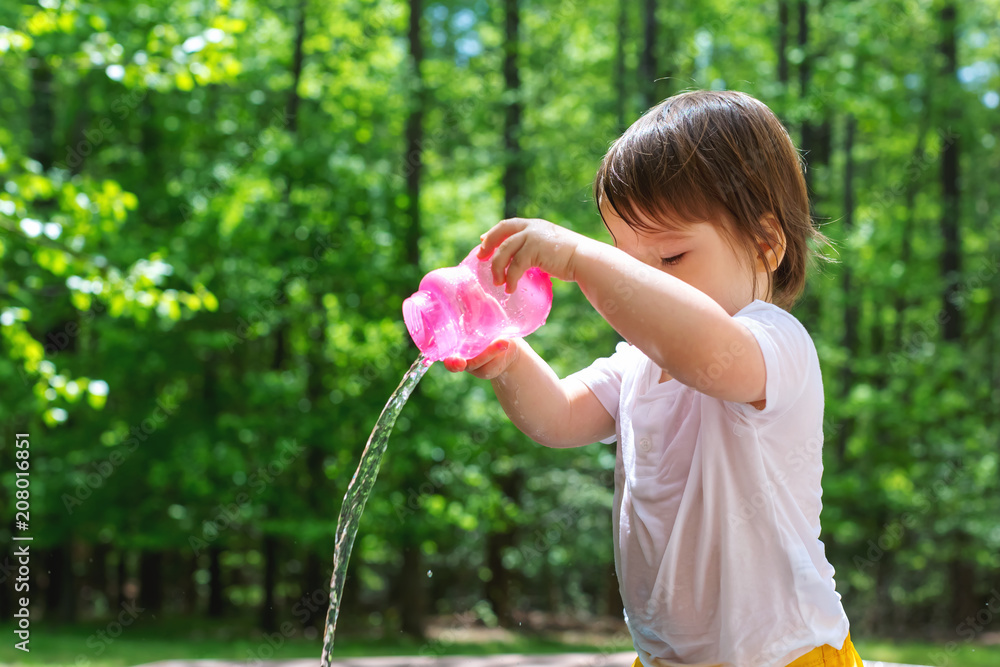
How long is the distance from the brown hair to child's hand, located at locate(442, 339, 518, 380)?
309mm

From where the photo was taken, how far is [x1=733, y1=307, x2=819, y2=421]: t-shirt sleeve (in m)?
1.24

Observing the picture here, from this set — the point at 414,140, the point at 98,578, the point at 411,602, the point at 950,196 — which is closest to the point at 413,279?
the point at 414,140

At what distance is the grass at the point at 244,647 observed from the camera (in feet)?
27.7

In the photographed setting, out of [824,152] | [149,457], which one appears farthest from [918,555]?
[149,457]

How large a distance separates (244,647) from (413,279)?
4.75m

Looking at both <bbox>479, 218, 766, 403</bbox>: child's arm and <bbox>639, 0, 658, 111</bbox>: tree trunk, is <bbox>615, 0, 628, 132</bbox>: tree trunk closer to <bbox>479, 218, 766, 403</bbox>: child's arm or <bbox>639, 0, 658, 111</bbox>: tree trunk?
<bbox>639, 0, 658, 111</bbox>: tree trunk

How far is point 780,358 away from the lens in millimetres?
1260

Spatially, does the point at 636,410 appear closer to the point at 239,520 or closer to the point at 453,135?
the point at 239,520

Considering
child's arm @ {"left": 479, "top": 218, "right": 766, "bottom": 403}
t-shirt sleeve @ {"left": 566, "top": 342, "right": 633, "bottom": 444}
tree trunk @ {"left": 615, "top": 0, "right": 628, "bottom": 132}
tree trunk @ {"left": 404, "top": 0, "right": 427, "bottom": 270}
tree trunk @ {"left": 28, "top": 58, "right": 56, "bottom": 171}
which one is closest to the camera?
child's arm @ {"left": 479, "top": 218, "right": 766, "bottom": 403}

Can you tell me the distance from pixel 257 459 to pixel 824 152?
9148 mm

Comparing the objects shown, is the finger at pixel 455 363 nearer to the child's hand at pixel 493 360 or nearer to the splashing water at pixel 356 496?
the child's hand at pixel 493 360

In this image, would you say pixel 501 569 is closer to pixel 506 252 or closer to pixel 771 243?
pixel 771 243

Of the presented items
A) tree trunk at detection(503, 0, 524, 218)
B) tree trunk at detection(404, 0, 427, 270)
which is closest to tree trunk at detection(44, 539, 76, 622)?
tree trunk at detection(404, 0, 427, 270)

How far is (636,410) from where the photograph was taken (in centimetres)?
154
